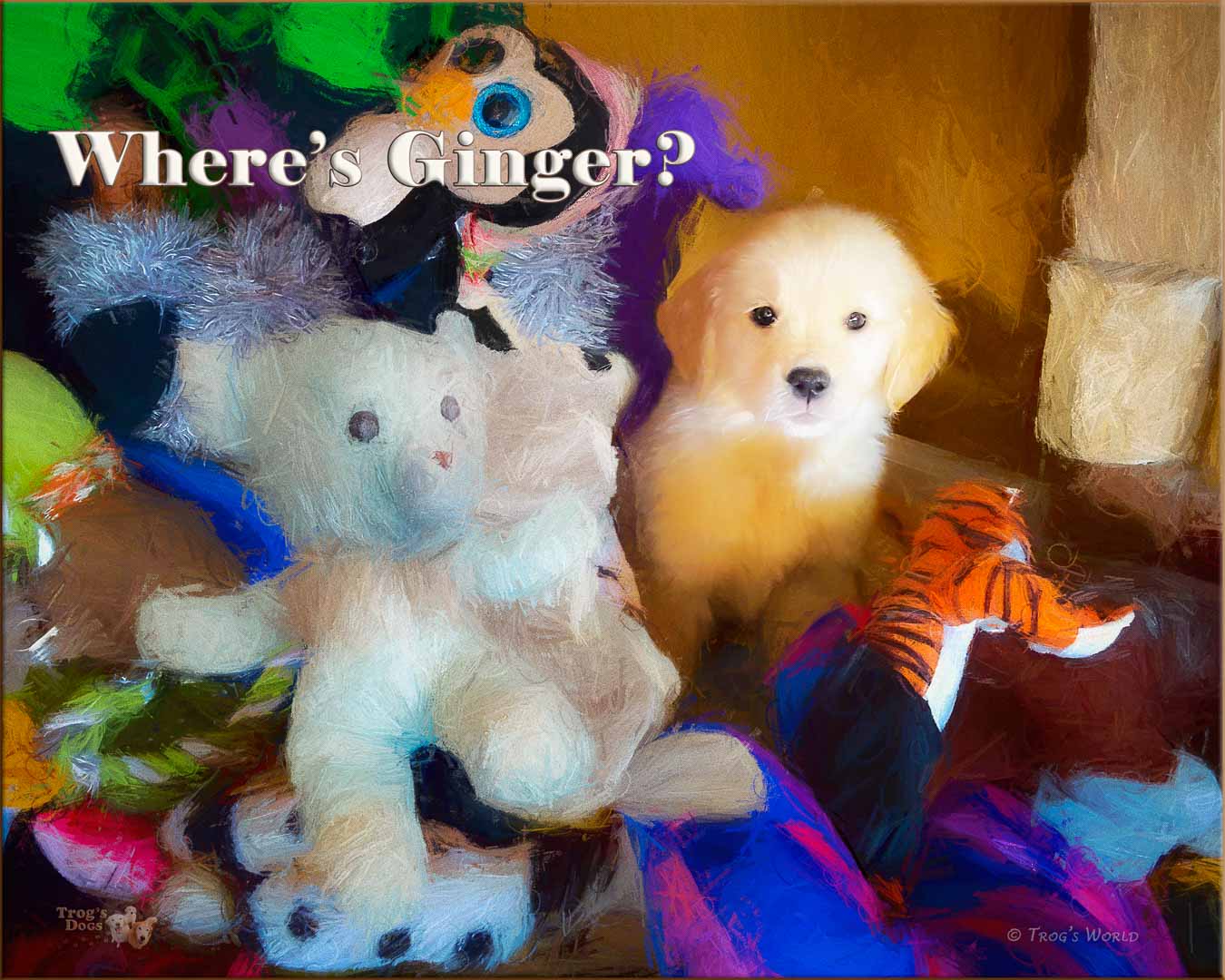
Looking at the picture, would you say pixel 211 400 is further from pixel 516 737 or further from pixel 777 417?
pixel 777 417

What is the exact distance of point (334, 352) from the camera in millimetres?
897

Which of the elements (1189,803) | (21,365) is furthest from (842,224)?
(21,365)

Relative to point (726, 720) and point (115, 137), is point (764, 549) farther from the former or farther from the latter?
point (115, 137)

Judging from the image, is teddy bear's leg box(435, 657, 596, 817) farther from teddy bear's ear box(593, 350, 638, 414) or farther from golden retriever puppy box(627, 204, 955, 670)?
teddy bear's ear box(593, 350, 638, 414)

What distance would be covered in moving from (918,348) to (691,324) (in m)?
0.24

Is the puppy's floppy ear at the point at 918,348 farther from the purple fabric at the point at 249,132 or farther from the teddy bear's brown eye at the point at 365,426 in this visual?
the purple fabric at the point at 249,132

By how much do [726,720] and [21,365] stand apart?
2.77 feet

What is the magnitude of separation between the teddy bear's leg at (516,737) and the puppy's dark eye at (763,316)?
43 cm

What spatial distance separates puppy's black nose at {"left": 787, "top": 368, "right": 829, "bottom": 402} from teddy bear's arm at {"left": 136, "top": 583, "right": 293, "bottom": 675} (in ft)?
1.92

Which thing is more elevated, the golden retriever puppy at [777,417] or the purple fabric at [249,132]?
the purple fabric at [249,132]

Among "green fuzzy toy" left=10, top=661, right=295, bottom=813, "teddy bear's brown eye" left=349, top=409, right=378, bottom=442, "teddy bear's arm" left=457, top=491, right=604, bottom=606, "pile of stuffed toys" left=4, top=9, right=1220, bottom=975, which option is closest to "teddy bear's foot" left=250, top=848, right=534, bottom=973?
"pile of stuffed toys" left=4, top=9, right=1220, bottom=975

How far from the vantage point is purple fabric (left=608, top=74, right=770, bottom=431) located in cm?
92

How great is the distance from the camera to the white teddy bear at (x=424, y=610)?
90 centimetres

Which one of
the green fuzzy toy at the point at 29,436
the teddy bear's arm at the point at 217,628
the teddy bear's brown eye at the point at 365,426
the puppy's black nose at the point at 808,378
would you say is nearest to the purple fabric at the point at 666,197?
the puppy's black nose at the point at 808,378
